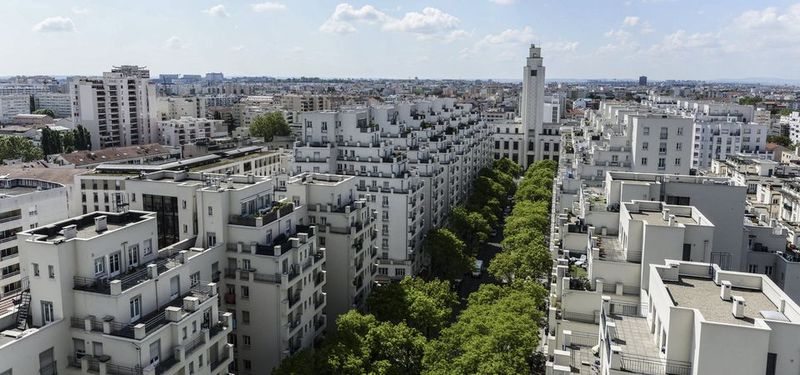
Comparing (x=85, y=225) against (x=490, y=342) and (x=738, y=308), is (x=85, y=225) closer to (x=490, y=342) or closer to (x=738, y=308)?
(x=490, y=342)

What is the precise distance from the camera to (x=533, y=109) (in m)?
178

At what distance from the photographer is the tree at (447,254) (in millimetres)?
86188

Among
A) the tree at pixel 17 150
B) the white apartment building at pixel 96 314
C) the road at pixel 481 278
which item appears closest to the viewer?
the white apartment building at pixel 96 314

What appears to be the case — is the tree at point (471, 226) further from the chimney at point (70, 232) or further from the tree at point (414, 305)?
the chimney at point (70, 232)

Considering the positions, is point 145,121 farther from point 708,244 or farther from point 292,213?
point 708,244

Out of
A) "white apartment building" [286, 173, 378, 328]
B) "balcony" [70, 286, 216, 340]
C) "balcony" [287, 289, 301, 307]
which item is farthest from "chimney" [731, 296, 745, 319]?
"white apartment building" [286, 173, 378, 328]

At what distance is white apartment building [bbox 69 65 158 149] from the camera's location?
17750 centimetres

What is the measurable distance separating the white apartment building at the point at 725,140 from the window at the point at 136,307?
460ft

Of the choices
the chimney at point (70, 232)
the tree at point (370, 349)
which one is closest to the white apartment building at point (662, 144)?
the tree at point (370, 349)

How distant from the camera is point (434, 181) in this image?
105 meters

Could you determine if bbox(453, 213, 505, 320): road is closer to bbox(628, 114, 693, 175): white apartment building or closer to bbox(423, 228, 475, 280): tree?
bbox(423, 228, 475, 280): tree

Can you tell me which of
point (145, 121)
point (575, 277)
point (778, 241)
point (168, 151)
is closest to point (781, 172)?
point (778, 241)

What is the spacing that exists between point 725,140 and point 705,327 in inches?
5506

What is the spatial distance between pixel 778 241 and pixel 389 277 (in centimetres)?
5101
